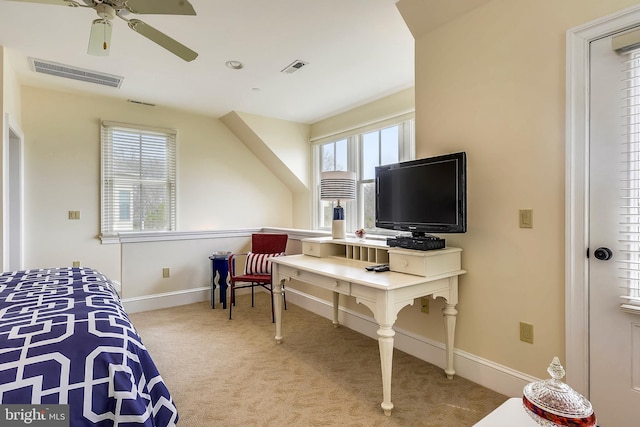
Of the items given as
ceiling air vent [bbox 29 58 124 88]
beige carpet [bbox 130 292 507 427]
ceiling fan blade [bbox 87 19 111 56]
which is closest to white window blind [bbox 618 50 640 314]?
beige carpet [bbox 130 292 507 427]

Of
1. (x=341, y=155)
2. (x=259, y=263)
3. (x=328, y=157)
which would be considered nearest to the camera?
(x=259, y=263)

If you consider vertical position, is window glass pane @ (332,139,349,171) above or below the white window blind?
above

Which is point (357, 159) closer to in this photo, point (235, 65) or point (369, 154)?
point (369, 154)

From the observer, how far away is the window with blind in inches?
158

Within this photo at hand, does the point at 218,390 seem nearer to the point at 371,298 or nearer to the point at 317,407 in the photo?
the point at 317,407

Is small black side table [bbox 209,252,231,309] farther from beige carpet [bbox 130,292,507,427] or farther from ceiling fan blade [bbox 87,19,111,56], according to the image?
ceiling fan blade [bbox 87,19,111,56]

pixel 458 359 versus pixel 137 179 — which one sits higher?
pixel 137 179

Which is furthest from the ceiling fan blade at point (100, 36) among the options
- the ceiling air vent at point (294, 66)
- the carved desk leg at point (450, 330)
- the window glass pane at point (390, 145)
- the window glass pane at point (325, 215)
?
the window glass pane at point (325, 215)

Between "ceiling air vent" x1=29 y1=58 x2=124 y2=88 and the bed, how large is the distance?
8.54 ft

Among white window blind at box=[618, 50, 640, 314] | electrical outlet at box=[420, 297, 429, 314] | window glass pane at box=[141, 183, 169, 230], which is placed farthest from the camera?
window glass pane at box=[141, 183, 169, 230]

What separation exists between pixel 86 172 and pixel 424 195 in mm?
3898

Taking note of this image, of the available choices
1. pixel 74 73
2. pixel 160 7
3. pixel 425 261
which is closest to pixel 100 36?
pixel 160 7

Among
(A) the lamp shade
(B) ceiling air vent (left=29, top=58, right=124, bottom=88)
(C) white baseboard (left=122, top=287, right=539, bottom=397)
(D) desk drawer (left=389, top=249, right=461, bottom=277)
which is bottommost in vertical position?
(C) white baseboard (left=122, top=287, right=539, bottom=397)

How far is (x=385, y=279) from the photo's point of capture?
6.68 ft
